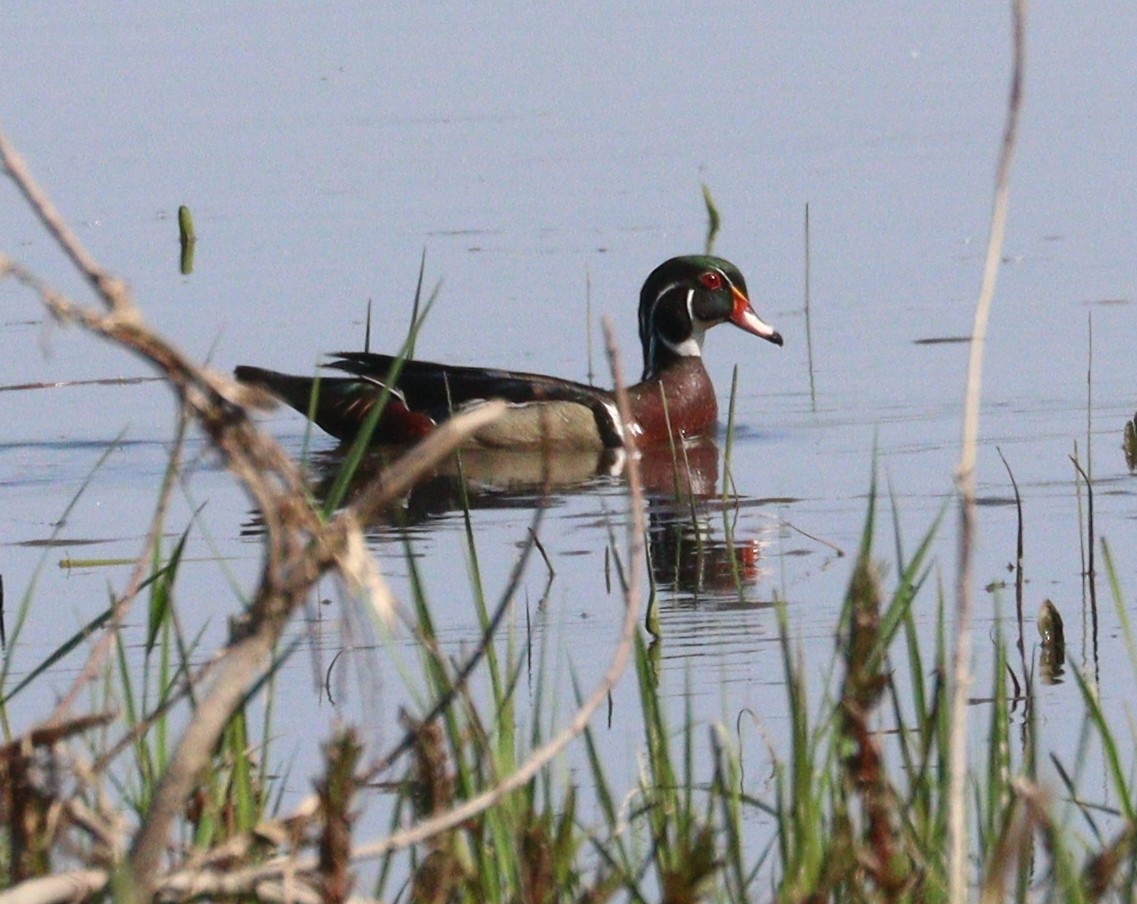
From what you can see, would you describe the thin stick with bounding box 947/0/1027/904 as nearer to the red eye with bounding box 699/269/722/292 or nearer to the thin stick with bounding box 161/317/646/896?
the thin stick with bounding box 161/317/646/896

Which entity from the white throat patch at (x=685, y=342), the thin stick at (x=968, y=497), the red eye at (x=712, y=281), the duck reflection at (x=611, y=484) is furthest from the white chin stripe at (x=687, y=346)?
the thin stick at (x=968, y=497)

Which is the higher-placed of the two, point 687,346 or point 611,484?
point 687,346

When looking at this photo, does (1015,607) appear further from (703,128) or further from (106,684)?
(703,128)

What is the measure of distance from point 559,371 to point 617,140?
3.70m

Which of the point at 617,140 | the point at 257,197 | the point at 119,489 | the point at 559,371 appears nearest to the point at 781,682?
the point at 119,489

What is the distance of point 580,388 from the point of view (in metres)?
9.55

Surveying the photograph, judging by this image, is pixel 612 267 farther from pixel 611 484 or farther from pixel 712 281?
pixel 611 484

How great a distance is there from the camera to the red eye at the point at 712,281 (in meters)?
10.5

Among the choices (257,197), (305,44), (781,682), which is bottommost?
(781,682)

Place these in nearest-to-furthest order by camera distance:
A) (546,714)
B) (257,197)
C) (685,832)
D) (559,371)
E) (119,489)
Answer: (685,832) → (546,714) → (119,489) → (559,371) → (257,197)

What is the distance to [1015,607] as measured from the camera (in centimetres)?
588

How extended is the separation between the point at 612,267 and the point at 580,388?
1.96m

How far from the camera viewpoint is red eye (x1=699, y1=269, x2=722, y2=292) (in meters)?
10.5

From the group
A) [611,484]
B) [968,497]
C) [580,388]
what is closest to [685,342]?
[580,388]
